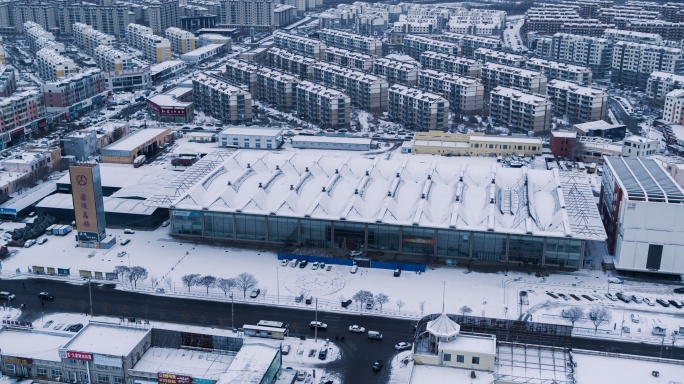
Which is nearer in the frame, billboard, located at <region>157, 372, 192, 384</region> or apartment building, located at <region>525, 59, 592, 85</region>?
billboard, located at <region>157, 372, 192, 384</region>

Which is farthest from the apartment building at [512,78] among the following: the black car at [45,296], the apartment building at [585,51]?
the black car at [45,296]

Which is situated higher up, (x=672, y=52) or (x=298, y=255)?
(x=672, y=52)

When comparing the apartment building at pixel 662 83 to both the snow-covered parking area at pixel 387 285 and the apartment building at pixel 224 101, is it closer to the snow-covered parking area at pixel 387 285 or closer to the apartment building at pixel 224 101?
the apartment building at pixel 224 101

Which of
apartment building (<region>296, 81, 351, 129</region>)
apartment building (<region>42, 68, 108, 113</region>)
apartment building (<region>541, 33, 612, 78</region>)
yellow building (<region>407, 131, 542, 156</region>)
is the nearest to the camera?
yellow building (<region>407, 131, 542, 156</region>)

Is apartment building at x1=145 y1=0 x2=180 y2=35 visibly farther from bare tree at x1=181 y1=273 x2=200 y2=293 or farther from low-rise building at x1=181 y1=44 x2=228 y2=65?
bare tree at x1=181 y1=273 x2=200 y2=293

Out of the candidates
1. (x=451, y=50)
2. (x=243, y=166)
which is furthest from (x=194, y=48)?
(x=243, y=166)

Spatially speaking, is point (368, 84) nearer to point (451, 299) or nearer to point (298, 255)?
point (298, 255)

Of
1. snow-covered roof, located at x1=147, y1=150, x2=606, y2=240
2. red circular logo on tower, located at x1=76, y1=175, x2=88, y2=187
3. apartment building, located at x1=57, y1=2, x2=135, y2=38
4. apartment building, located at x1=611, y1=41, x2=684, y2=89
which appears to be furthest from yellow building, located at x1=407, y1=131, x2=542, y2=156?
apartment building, located at x1=57, y1=2, x2=135, y2=38
